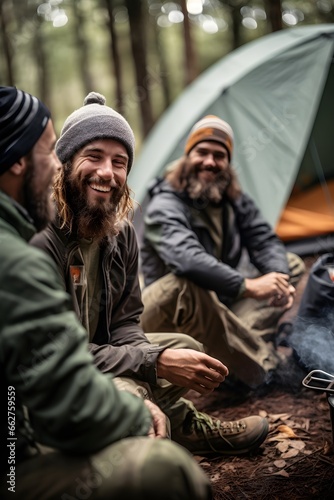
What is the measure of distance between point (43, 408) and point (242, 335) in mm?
2129

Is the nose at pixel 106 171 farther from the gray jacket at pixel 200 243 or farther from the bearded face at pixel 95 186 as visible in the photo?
the gray jacket at pixel 200 243

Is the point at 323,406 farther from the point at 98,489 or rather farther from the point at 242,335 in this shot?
the point at 98,489

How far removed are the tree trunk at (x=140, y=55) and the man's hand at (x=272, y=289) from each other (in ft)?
23.7

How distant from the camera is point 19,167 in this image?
1565 millimetres

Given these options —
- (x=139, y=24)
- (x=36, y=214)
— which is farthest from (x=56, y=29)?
(x=36, y=214)

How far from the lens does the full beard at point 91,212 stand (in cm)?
227

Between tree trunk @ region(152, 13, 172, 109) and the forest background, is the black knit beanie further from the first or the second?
tree trunk @ region(152, 13, 172, 109)

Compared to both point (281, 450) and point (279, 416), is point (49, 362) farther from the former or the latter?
point (279, 416)

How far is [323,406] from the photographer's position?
9.96ft

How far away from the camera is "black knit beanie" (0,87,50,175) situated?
1551mm

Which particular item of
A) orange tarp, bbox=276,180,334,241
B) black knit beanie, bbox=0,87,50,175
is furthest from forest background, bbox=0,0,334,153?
black knit beanie, bbox=0,87,50,175

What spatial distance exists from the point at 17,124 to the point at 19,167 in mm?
142

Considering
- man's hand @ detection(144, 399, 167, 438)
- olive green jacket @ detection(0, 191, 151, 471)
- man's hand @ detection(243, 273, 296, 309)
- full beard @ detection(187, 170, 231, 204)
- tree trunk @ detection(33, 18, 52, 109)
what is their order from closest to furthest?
olive green jacket @ detection(0, 191, 151, 471) < man's hand @ detection(144, 399, 167, 438) < man's hand @ detection(243, 273, 296, 309) < full beard @ detection(187, 170, 231, 204) < tree trunk @ detection(33, 18, 52, 109)

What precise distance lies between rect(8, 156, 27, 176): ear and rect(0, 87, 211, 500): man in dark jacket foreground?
0.36ft
